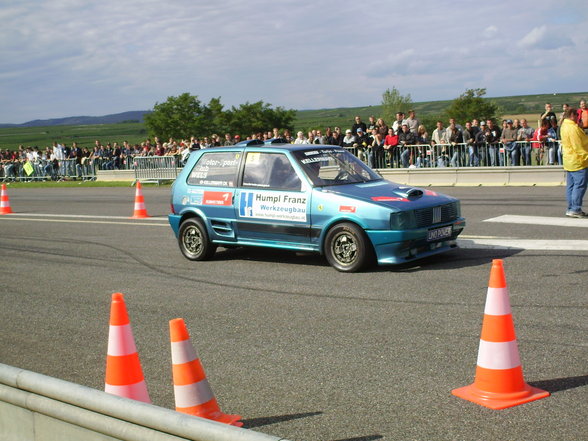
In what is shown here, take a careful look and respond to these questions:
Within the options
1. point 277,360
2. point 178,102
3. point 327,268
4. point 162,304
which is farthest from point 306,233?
point 178,102

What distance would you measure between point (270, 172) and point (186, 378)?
6.26 meters

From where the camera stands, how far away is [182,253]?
1188 centimetres

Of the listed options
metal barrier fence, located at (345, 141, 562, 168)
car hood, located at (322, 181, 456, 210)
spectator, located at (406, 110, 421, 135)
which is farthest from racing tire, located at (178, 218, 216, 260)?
spectator, located at (406, 110, 421, 135)

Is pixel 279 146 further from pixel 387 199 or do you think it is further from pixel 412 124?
pixel 412 124

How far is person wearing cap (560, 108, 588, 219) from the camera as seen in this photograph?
13281mm

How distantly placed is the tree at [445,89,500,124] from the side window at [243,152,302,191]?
12867 centimetres

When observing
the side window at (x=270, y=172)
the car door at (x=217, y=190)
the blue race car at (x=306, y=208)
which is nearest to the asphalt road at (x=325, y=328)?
the blue race car at (x=306, y=208)

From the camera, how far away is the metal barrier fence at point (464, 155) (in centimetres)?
2169

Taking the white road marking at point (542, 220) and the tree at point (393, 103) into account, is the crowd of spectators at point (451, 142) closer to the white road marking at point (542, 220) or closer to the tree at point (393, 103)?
the white road marking at point (542, 220)

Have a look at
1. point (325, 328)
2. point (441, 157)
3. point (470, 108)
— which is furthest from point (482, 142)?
point (470, 108)

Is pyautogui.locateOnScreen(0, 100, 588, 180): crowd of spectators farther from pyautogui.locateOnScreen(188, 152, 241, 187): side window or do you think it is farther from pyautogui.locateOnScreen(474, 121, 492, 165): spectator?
pyautogui.locateOnScreen(188, 152, 241, 187): side window

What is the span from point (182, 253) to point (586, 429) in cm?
817

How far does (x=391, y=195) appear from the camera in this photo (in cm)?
1005

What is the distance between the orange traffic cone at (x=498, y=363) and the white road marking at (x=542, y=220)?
26.5 feet
